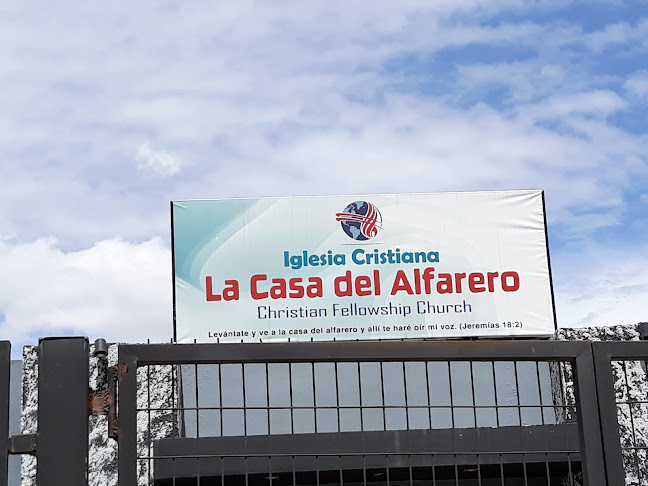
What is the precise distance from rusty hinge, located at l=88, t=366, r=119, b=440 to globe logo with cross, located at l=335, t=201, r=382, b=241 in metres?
9.02

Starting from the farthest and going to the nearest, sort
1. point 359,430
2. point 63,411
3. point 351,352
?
point 359,430 < point 351,352 < point 63,411

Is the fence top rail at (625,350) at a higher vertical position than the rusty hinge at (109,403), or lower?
higher

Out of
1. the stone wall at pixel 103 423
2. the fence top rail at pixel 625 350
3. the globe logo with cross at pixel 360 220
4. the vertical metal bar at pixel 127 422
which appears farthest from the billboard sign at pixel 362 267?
the vertical metal bar at pixel 127 422

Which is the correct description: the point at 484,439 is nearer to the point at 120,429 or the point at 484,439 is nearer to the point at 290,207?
the point at 290,207

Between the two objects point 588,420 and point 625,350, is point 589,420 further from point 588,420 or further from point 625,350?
point 625,350

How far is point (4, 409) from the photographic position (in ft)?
10.3

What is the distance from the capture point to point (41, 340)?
312 cm

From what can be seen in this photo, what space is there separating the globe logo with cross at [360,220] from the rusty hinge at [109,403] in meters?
9.02

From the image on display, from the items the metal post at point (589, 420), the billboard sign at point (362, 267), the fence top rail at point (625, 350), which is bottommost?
the metal post at point (589, 420)

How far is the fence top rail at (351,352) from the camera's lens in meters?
3.19

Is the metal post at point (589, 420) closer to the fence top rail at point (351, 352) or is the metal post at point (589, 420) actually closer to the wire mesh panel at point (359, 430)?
the fence top rail at point (351, 352)

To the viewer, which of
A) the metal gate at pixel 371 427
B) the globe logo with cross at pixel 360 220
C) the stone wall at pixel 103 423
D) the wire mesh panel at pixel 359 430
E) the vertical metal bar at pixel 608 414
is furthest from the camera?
the globe logo with cross at pixel 360 220

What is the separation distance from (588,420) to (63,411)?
1.78 metres

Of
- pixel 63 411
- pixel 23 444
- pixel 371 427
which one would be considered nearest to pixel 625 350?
pixel 63 411
